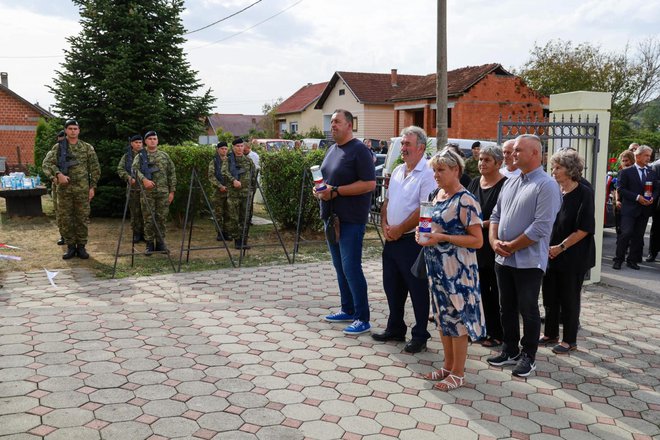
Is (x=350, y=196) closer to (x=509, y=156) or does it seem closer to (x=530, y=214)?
(x=509, y=156)

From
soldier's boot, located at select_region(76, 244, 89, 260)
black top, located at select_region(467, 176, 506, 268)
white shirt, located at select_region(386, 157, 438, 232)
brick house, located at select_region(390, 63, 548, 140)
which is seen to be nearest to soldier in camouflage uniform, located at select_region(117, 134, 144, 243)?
soldier's boot, located at select_region(76, 244, 89, 260)

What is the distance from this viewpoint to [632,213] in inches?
347

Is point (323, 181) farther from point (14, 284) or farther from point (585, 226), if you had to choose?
point (14, 284)

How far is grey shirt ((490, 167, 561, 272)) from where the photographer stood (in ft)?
14.1

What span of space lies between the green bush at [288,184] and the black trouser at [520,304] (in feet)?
21.5

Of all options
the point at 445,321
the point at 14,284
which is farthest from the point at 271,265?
the point at 445,321

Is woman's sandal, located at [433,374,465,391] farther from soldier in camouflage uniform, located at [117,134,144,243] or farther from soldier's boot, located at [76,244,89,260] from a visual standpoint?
soldier in camouflage uniform, located at [117,134,144,243]

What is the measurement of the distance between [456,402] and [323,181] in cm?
222

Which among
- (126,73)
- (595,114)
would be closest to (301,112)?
(126,73)

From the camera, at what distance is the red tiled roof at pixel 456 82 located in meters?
32.3

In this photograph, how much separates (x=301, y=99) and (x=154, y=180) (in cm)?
4540

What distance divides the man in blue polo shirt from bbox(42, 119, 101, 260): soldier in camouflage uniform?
195 inches

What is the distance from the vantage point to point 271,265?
8648 millimetres

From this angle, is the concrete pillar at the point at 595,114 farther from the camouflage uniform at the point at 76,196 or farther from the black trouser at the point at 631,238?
the camouflage uniform at the point at 76,196
